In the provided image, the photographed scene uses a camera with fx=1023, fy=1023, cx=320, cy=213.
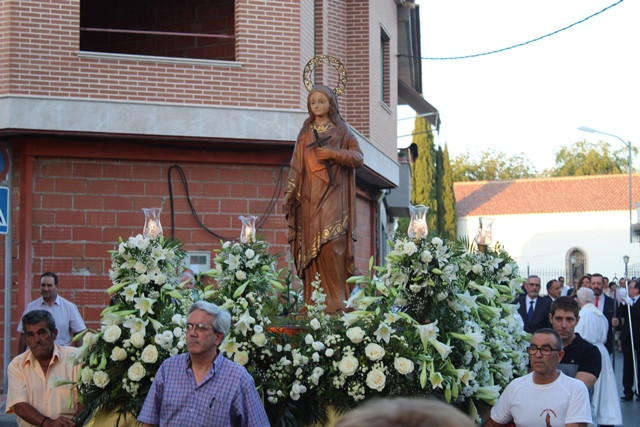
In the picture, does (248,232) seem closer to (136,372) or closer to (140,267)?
(140,267)

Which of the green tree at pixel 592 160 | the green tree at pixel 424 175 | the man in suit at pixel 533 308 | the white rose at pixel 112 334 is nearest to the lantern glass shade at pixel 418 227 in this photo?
the white rose at pixel 112 334

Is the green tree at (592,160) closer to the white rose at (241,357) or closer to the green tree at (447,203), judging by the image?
the green tree at (447,203)

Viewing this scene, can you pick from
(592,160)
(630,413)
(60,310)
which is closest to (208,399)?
(60,310)

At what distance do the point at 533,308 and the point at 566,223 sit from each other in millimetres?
51409

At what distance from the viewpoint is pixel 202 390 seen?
18.7 feet

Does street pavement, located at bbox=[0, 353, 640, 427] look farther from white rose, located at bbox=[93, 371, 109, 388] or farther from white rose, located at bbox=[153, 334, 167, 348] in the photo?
white rose, located at bbox=[153, 334, 167, 348]

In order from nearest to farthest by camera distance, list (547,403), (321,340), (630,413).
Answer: (547,403)
(321,340)
(630,413)

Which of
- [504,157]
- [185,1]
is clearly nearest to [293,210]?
[185,1]

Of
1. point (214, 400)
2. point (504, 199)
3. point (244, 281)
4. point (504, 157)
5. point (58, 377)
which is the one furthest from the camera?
point (504, 157)

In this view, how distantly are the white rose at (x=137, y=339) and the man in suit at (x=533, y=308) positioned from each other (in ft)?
26.4

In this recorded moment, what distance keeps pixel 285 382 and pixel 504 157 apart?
7944 cm

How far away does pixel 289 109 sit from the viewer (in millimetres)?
15656

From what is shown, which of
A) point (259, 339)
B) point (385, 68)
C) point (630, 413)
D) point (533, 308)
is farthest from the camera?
point (385, 68)

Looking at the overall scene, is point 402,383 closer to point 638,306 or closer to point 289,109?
point 289,109
